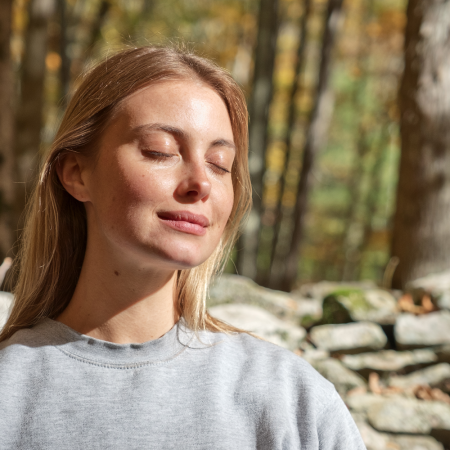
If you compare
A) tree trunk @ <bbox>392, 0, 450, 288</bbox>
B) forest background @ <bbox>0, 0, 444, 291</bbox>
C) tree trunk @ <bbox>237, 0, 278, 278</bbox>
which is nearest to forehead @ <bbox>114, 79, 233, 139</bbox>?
forest background @ <bbox>0, 0, 444, 291</bbox>

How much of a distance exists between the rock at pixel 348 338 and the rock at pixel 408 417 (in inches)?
22.1

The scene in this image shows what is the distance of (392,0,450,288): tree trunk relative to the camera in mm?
4559

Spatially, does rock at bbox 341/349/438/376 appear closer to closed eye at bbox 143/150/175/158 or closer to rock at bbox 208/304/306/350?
rock at bbox 208/304/306/350

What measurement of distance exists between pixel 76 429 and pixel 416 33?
15.4 ft

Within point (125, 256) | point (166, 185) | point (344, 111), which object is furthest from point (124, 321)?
point (344, 111)

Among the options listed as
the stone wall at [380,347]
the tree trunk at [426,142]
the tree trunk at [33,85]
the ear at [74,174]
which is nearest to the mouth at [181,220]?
the ear at [74,174]

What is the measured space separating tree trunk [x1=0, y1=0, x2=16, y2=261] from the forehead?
3.82 m

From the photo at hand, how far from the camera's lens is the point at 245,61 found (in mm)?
16125

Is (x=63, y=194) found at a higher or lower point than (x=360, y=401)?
higher

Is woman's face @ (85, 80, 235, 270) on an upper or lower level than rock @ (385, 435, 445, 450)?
upper

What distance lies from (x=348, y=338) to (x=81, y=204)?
2.37 meters

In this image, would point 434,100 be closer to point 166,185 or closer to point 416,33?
point 416,33

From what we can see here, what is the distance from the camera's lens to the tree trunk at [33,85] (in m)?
5.81

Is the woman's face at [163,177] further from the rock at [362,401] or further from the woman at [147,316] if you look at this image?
the rock at [362,401]
